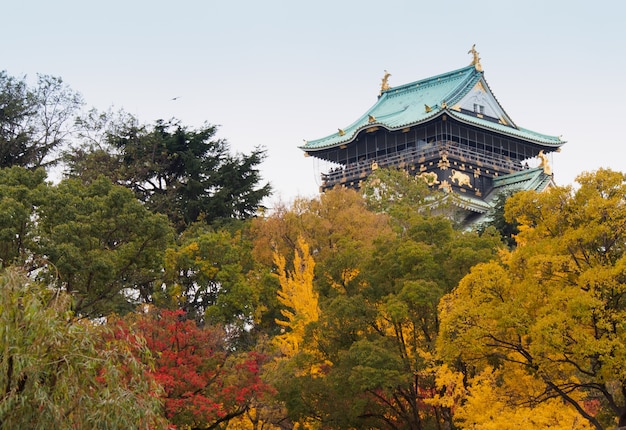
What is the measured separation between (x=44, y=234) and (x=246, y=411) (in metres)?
7.45

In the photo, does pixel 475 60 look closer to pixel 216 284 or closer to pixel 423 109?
pixel 423 109

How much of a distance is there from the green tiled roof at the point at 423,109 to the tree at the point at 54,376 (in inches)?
1395

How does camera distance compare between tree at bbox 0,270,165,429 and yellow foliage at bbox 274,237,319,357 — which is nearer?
tree at bbox 0,270,165,429

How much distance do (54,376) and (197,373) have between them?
10.1 metres

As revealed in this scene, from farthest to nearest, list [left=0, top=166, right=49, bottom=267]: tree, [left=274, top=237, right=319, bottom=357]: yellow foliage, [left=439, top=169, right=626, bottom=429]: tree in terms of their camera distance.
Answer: [left=0, top=166, right=49, bottom=267]: tree < [left=274, top=237, right=319, bottom=357]: yellow foliage < [left=439, top=169, right=626, bottom=429]: tree

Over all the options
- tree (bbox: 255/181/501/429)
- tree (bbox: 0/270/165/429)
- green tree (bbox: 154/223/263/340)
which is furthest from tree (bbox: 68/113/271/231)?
tree (bbox: 0/270/165/429)

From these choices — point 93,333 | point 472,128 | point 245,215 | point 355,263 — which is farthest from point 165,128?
point 93,333

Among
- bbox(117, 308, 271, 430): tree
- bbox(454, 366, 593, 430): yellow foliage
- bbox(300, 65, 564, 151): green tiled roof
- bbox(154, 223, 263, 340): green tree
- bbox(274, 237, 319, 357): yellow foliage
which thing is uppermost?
bbox(300, 65, 564, 151): green tiled roof

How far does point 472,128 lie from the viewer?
1959 inches

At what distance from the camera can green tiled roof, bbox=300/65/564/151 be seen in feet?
161

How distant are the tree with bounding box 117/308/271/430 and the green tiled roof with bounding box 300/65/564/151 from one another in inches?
1037

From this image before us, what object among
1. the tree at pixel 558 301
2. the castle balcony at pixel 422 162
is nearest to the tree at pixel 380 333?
the tree at pixel 558 301

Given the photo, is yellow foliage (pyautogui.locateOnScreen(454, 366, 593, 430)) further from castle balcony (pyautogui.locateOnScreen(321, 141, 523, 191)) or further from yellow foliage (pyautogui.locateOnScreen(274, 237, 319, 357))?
castle balcony (pyautogui.locateOnScreen(321, 141, 523, 191))

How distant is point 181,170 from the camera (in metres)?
40.1
